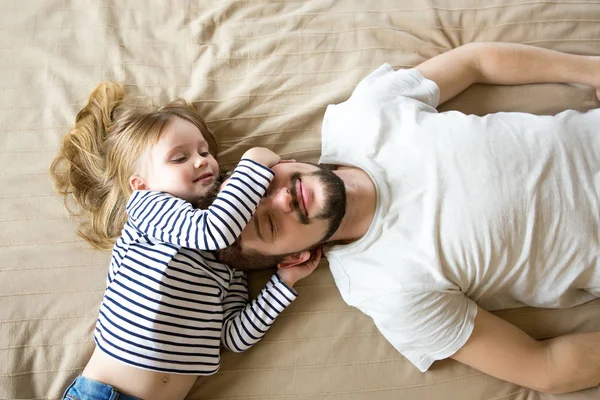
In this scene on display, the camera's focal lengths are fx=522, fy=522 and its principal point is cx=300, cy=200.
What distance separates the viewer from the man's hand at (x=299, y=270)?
1.21 m

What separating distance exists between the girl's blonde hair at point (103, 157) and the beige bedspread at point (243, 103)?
0.04m

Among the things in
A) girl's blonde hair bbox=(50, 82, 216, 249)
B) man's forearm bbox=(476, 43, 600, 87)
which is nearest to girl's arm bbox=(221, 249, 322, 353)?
girl's blonde hair bbox=(50, 82, 216, 249)

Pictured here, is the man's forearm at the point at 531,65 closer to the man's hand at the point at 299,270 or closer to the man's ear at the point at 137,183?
the man's hand at the point at 299,270

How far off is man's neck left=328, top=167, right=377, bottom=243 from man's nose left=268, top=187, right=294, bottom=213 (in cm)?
14

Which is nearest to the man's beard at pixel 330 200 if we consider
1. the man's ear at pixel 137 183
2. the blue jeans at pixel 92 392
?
the man's ear at pixel 137 183

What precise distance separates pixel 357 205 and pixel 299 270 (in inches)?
8.1

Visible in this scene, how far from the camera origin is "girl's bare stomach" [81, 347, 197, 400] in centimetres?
111

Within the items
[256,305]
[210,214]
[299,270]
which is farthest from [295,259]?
[210,214]

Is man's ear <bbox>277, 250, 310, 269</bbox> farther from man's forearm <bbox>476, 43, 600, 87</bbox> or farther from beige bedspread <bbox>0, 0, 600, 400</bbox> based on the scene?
man's forearm <bbox>476, 43, 600, 87</bbox>

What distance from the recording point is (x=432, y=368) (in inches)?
46.8

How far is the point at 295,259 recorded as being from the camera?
122 cm

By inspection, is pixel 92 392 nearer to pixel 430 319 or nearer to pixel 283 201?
pixel 283 201

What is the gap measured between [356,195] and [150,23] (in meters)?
0.79

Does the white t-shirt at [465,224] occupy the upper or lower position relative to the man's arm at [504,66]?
lower
